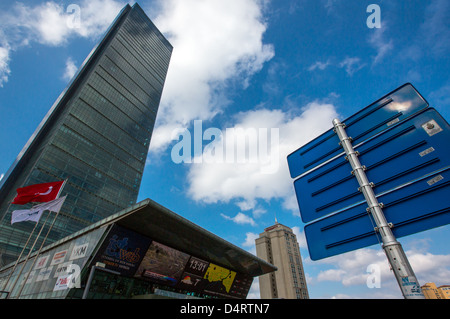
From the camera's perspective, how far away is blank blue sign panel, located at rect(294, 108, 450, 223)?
4.45m

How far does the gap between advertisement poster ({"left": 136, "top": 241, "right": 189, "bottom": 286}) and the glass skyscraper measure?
46978 mm

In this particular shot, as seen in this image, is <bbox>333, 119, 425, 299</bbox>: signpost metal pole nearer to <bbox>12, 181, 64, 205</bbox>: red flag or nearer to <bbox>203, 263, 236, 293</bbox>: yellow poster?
<bbox>12, 181, 64, 205</bbox>: red flag

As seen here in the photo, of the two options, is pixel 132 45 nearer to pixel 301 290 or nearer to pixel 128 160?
pixel 128 160

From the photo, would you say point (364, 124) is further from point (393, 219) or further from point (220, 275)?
point (220, 275)

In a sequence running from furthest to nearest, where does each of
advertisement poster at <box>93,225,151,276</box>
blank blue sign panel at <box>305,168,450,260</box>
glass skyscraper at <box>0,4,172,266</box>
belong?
glass skyscraper at <box>0,4,172,266</box>
advertisement poster at <box>93,225,151,276</box>
blank blue sign panel at <box>305,168,450,260</box>

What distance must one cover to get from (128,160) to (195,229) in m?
73.4

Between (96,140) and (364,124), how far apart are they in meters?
90.8

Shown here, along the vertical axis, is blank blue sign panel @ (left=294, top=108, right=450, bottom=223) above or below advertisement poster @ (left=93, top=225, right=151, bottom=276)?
below

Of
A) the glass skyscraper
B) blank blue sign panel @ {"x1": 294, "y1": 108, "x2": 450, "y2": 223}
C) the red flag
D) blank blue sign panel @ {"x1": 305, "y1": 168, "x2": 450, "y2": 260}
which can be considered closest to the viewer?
blank blue sign panel @ {"x1": 305, "y1": 168, "x2": 450, "y2": 260}

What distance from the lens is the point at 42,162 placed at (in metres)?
65.5

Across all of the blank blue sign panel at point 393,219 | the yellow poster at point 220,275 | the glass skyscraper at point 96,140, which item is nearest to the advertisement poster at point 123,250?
the yellow poster at point 220,275

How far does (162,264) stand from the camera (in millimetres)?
31406

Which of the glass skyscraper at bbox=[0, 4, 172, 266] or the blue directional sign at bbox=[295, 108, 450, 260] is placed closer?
the blue directional sign at bbox=[295, 108, 450, 260]

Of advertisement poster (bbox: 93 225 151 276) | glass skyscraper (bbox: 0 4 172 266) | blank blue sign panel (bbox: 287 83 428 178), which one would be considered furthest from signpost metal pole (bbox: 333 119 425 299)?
glass skyscraper (bbox: 0 4 172 266)
